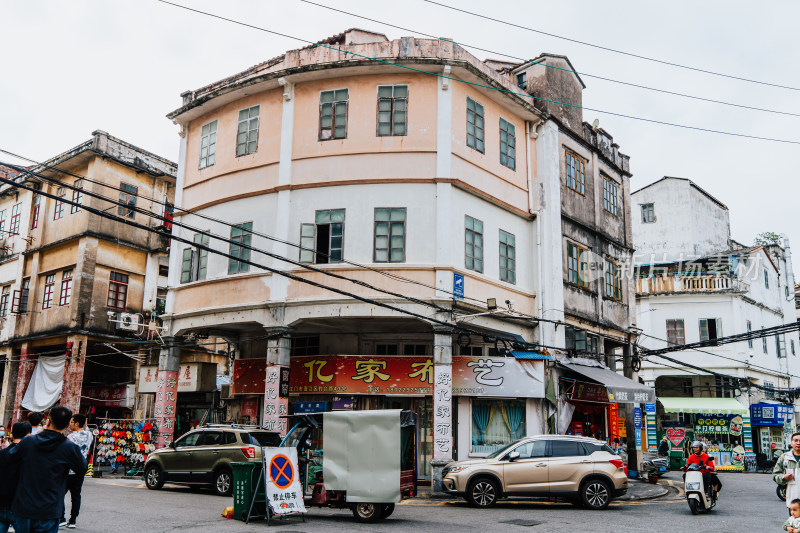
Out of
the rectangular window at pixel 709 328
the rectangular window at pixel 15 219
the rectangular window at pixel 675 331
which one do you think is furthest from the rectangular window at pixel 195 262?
the rectangular window at pixel 709 328

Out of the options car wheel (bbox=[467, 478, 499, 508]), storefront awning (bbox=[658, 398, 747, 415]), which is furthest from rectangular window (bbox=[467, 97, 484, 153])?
storefront awning (bbox=[658, 398, 747, 415])

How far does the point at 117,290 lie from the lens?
29.4 metres

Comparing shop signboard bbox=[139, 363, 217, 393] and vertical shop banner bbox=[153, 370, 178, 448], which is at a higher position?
shop signboard bbox=[139, 363, 217, 393]

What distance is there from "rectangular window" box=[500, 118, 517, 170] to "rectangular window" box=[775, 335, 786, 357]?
26605 mm

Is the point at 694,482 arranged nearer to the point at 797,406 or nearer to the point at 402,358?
the point at 402,358

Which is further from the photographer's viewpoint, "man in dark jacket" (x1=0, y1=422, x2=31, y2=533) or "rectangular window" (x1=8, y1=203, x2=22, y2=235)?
A: "rectangular window" (x1=8, y1=203, x2=22, y2=235)

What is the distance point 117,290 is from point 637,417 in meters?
21.4

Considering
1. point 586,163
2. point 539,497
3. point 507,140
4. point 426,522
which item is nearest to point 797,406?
point 586,163

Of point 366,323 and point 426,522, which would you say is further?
point 366,323

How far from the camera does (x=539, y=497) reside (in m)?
15.3

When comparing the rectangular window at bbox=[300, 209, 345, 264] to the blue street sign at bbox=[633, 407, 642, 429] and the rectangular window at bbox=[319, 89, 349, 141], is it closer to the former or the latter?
the rectangular window at bbox=[319, 89, 349, 141]

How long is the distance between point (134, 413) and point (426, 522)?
19.9m

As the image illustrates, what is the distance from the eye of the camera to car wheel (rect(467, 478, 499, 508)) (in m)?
15.3

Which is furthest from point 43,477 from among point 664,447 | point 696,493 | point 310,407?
point 664,447
